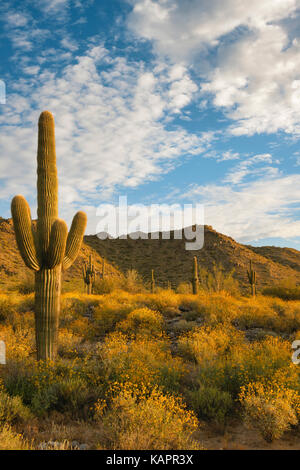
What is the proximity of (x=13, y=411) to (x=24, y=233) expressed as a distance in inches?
150

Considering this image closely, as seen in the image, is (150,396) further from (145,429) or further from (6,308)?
(6,308)

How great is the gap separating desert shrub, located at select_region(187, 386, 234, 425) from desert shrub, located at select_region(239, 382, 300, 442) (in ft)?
1.16

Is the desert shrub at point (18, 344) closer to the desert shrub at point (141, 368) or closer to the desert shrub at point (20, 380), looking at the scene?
the desert shrub at point (20, 380)

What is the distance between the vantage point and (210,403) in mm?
6062

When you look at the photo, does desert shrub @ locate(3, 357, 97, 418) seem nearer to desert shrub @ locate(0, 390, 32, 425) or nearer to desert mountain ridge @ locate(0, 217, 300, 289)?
desert shrub @ locate(0, 390, 32, 425)

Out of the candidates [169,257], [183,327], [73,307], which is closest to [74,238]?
[183,327]

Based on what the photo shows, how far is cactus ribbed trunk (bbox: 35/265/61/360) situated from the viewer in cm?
763

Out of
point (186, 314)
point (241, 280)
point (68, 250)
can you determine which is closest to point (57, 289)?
point (68, 250)

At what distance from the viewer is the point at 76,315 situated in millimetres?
13180

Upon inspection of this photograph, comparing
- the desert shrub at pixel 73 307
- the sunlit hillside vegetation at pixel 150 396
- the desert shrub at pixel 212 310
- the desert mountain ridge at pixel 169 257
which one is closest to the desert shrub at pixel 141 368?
the sunlit hillside vegetation at pixel 150 396

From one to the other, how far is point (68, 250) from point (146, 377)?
12.7 ft

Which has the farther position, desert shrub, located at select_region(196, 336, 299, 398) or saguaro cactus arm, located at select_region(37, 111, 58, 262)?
saguaro cactus arm, located at select_region(37, 111, 58, 262)

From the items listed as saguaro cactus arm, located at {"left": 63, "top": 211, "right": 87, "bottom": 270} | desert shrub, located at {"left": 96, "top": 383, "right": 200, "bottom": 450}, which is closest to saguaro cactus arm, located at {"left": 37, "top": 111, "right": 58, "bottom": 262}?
saguaro cactus arm, located at {"left": 63, "top": 211, "right": 87, "bottom": 270}

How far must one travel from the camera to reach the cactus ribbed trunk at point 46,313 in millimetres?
7633
